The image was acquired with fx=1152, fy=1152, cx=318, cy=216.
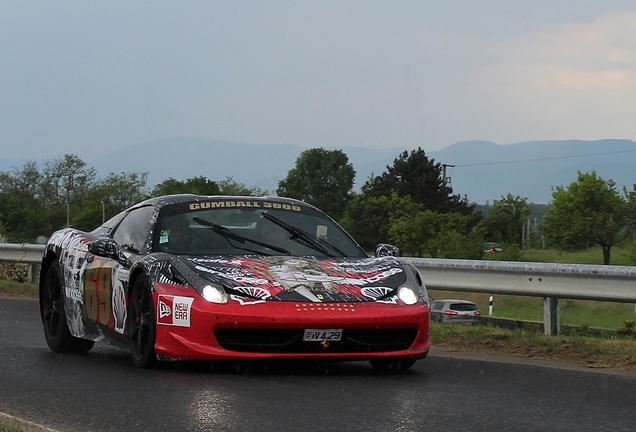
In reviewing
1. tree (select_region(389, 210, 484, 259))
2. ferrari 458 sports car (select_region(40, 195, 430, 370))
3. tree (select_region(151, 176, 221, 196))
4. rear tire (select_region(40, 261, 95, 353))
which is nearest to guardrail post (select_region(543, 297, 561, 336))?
ferrari 458 sports car (select_region(40, 195, 430, 370))

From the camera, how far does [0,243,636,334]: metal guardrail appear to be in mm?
10180

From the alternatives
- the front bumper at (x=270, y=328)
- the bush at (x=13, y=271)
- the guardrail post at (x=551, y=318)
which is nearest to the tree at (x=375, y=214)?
the bush at (x=13, y=271)

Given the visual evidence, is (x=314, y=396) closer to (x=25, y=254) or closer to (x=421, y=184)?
(x=25, y=254)

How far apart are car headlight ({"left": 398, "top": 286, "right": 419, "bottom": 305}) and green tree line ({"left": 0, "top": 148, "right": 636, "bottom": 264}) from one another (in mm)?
86026

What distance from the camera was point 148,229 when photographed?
8.23 metres

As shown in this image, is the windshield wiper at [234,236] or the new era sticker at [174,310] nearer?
the new era sticker at [174,310]

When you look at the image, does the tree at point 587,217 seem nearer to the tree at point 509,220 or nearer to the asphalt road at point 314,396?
the tree at point 509,220

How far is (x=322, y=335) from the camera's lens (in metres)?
7.09

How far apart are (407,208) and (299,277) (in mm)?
105672

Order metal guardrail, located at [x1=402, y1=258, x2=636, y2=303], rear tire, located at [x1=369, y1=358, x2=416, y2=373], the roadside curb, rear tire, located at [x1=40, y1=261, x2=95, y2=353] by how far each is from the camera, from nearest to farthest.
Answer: the roadside curb → rear tire, located at [x1=369, y1=358, x2=416, y2=373] → rear tire, located at [x1=40, y1=261, x2=95, y2=353] → metal guardrail, located at [x1=402, y1=258, x2=636, y2=303]

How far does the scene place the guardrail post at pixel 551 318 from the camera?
10.5 meters

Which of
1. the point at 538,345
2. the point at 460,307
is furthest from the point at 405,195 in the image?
the point at 538,345

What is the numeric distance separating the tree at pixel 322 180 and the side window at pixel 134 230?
144390 millimetres

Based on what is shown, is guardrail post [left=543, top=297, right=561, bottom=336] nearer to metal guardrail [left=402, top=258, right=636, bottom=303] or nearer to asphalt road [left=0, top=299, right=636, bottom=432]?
metal guardrail [left=402, top=258, right=636, bottom=303]
